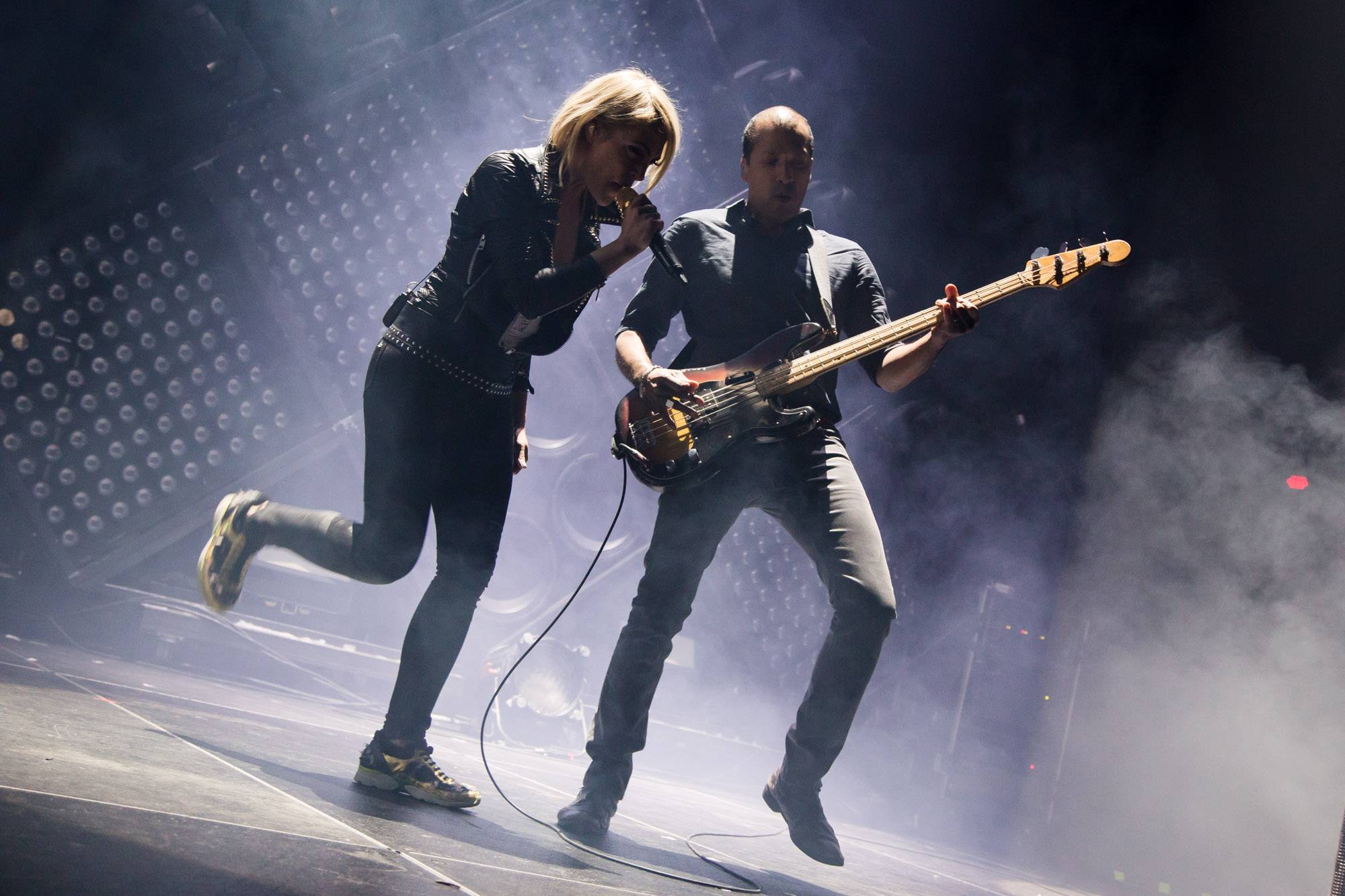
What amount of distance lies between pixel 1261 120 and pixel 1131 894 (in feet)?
14.5

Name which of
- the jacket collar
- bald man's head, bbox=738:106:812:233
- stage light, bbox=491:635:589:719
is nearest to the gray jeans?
bald man's head, bbox=738:106:812:233

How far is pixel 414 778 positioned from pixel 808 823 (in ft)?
2.91

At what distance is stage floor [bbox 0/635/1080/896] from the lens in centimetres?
96

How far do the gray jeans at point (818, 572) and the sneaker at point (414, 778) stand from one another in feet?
1.01

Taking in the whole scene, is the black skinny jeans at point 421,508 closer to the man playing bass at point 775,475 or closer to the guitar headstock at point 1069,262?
the man playing bass at point 775,475

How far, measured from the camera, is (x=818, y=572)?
2180mm

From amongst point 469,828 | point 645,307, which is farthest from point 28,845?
point 645,307

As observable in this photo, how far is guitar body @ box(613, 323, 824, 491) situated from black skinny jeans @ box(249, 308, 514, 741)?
0.34 metres

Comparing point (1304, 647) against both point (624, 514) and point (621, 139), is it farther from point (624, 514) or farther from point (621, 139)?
point (621, 139)

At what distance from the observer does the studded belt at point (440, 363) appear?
196cm

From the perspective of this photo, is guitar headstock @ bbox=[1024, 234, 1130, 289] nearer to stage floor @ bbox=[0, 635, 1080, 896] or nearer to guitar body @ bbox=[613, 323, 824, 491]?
guitar body @ bbox=[613, 323, 824, 491]

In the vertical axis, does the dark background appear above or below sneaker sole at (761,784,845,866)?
above

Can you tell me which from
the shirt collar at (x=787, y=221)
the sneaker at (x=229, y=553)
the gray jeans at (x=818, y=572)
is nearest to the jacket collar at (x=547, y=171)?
the shirt collar at (x=787, y=221)

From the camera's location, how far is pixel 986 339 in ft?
17.3
